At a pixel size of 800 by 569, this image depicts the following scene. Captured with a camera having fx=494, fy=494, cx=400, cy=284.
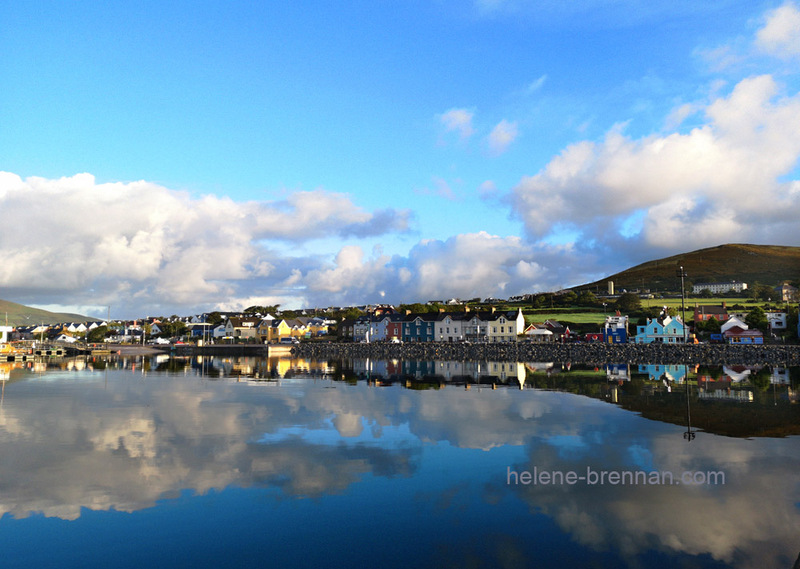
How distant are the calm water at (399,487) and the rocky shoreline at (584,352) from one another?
51676mm

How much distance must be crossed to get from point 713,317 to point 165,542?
4578 inches

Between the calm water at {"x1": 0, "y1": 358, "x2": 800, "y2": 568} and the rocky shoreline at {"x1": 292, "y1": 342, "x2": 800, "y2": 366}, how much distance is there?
5168 cm

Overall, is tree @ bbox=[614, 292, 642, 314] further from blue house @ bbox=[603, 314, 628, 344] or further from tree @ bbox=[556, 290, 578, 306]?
blue house @ bbox=[603, 314, 628, 344]

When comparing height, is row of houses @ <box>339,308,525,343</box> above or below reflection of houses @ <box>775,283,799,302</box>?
below

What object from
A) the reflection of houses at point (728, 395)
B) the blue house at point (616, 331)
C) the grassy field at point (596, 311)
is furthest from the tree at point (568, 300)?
the reflection of houses at point (728, 395)

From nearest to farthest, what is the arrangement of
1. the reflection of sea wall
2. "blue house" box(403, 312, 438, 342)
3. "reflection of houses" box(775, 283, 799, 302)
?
the reflection of sea wall
"blue house" box(403, 312, 438, 342)
"reflection of houses" box(775, 283, 799, 302)

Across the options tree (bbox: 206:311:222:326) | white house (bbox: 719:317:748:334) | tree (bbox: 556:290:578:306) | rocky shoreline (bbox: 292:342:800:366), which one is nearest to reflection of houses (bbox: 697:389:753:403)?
rocky shoreline (bbox: 292:342:800:366)

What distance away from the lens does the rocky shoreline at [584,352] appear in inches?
2685

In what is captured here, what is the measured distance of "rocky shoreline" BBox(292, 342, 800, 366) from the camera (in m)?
68.2

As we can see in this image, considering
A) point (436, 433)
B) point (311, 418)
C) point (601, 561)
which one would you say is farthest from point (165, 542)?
point (311, 418)

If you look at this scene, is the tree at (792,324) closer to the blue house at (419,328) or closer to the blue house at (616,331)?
the blue house at (616,331)

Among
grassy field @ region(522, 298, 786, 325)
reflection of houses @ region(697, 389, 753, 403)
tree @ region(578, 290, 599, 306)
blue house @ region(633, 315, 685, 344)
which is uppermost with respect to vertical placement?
tree @ region(578, 290, 599, 306)

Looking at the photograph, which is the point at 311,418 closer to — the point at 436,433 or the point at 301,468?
the point at 436,433

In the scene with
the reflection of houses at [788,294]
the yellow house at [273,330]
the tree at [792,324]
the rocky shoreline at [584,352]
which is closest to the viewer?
the rocky shoreline at [584,352]
